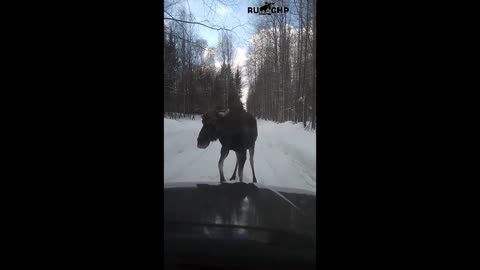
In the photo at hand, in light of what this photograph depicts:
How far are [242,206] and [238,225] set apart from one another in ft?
0.48

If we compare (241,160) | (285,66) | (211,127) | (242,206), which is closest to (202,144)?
(211,127)

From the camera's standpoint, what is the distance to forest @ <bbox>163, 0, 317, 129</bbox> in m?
2.14

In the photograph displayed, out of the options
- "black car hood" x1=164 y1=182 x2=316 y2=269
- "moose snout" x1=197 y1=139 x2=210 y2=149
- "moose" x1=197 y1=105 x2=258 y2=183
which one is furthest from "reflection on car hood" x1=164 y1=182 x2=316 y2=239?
"moose snout" x1=197 y1=139 x2=210 y2=149

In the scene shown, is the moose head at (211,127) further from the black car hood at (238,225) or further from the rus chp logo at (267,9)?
the rus chp logo at (267,9)

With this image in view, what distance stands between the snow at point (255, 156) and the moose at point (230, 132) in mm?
34

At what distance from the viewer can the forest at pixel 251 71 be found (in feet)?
7.03

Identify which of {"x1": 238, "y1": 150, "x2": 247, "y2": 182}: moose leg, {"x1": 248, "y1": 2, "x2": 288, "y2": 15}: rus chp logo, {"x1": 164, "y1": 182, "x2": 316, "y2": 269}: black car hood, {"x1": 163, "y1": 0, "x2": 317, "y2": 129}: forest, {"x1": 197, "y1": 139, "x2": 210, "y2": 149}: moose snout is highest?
{"x1": 248, "y1": 2, "x2": 288, "y2": 15}: rus chp logo

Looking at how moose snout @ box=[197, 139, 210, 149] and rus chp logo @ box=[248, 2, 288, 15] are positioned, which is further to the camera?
moose snout @ box=[197, 139, 210, 149]

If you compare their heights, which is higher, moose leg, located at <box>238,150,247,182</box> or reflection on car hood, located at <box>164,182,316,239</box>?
moose leg, located at <box>238,150,247,182</box>

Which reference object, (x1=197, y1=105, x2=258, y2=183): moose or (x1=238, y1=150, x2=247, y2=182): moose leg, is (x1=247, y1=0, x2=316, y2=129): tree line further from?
(x1=238, y1=150, x2=247, y2=182): moose leg

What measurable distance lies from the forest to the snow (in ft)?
0.30
